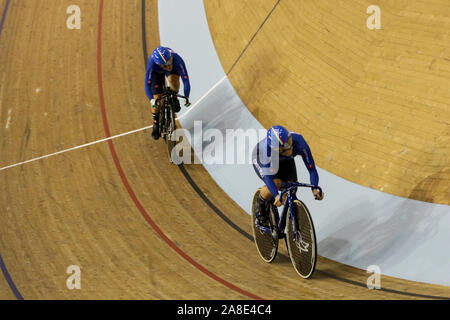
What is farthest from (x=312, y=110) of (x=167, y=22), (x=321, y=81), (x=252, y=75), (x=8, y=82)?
(x=8, y=82)

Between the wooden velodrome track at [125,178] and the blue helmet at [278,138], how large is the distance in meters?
1.24

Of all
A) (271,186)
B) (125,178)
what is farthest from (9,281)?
(271,186)

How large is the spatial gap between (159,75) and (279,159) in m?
2.61

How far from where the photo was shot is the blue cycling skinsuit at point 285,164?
4.39m

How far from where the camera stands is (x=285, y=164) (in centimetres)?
456

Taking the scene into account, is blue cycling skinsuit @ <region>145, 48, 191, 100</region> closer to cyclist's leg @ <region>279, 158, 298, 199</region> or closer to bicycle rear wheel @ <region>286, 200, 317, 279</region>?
cyclist's leg @ <region>279, 158, 298, 199</region>

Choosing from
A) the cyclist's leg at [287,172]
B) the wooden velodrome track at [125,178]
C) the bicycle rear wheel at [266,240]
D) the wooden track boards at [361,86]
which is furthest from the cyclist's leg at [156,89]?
the cyclist's leg at [287,172]

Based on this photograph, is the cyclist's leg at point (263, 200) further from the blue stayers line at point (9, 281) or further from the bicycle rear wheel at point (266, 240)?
the blue stayers line at point (9, 281)

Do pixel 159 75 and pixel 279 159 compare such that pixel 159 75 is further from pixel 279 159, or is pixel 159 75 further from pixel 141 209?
pixel 279 159

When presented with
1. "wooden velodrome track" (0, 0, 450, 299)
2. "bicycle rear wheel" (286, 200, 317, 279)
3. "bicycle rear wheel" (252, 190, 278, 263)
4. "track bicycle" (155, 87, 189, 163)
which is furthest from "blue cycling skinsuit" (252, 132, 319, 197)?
"track bicycle" (155, 87, 189, 163)

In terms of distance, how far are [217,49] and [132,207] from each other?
3303 mm

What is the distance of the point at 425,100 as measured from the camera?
5.58 metres

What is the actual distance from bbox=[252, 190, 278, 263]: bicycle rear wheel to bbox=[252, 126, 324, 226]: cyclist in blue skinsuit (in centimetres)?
28

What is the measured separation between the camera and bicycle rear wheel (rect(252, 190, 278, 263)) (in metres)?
4.87
